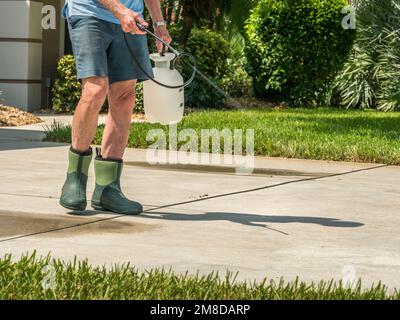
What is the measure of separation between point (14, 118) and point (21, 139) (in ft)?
7.76

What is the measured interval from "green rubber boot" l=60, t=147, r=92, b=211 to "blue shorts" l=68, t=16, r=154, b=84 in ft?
1.75

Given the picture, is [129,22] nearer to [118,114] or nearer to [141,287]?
[118,114]

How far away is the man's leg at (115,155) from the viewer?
23.2 feet

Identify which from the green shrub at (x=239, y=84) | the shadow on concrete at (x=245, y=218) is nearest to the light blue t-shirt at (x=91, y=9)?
the shadow on concrete at (x=245, y=218)

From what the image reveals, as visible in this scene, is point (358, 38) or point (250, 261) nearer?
point (250, 261)

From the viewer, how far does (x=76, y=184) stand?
706 centimetres

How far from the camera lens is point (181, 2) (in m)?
19.5

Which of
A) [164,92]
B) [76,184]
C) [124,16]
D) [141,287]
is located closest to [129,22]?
[124,16]

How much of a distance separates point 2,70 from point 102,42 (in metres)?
10.0

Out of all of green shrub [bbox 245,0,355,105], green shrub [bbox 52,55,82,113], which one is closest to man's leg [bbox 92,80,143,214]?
green shrub [bbox 52,55,82,113]

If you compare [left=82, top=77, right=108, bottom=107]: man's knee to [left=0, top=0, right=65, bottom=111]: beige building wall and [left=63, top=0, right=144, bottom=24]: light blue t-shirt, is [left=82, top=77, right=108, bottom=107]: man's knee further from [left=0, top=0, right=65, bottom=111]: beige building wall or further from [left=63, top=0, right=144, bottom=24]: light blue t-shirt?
[left=0, top=0, right=65, bottom=111]: beige building wall
